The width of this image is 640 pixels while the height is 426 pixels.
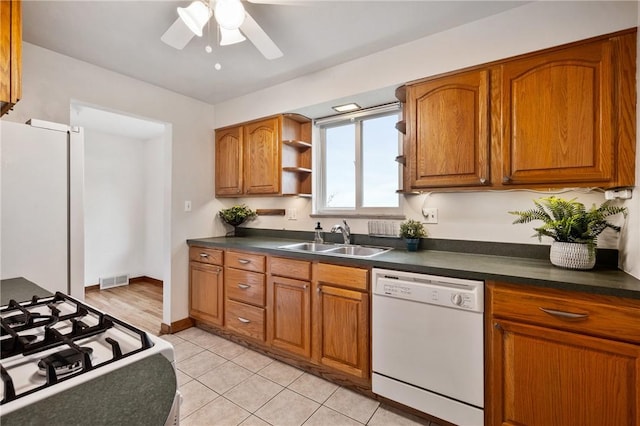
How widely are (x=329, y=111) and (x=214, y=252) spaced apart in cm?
170

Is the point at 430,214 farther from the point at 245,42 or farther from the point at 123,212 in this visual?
the point at 123,212

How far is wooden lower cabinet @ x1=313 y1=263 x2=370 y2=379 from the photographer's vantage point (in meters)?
1.90

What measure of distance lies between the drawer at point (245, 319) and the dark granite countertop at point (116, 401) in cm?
185

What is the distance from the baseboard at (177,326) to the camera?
289cm

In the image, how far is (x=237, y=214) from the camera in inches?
127

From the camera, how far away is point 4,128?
143cm

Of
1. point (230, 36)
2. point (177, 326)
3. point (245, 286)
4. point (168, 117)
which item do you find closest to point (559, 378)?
point (245, 286)

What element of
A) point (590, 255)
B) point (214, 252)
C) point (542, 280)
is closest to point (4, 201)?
point (214, 252)

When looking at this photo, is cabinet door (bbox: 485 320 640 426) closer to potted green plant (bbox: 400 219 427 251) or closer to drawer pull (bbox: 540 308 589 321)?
drawer pull (bbox: 540 308 589 321)

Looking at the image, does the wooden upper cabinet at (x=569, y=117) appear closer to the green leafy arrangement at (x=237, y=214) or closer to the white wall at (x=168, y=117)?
the green leafy arrangement at (x=237, y=214)

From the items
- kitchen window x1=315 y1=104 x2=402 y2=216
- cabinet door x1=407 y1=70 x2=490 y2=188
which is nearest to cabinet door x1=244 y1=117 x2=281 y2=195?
kitchen window x1=315 y1=104 x2=402 y2=216

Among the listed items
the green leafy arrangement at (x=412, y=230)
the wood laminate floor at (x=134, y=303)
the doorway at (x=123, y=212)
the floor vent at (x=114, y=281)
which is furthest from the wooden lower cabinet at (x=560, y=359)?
the floor vent at (x=114, y=281)

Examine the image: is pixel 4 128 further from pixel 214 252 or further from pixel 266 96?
pixel 266 96

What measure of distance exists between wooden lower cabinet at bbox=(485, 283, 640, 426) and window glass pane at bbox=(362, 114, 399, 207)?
4.07 ft
